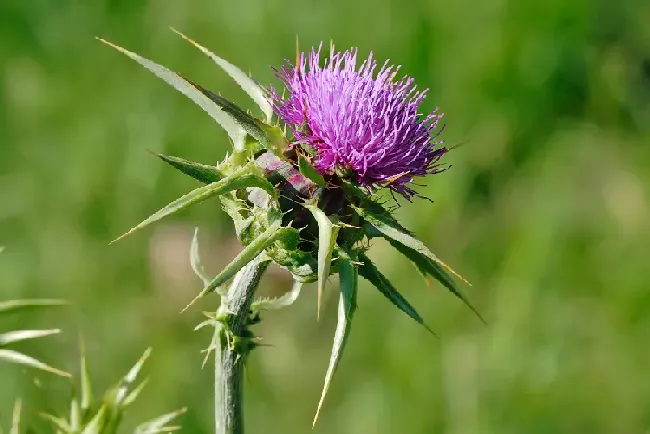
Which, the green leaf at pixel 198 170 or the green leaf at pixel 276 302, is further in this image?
the green leaf at pixel 276 302

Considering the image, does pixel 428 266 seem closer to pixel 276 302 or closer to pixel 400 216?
pixel 276 302

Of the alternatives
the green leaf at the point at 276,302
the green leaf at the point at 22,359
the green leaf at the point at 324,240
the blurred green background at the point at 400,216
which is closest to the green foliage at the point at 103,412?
the green leaf at the point at 22,359

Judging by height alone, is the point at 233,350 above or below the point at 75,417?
above

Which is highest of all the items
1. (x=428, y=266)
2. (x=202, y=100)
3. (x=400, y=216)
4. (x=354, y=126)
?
(x=400, y=216)

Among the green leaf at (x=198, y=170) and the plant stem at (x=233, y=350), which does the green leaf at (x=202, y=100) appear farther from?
the plant stem at (x=233, y=350)

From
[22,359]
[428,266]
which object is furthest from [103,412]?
[428,266]

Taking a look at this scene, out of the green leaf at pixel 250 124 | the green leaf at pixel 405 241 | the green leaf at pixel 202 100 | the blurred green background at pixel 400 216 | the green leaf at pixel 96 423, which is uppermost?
the blurred green background at pixel 400 216

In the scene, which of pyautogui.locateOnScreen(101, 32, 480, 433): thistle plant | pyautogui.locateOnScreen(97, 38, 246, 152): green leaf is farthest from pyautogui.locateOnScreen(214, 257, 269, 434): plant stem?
pyautogui.locateOnScreen(97, 38, 246, 152): green leaf
